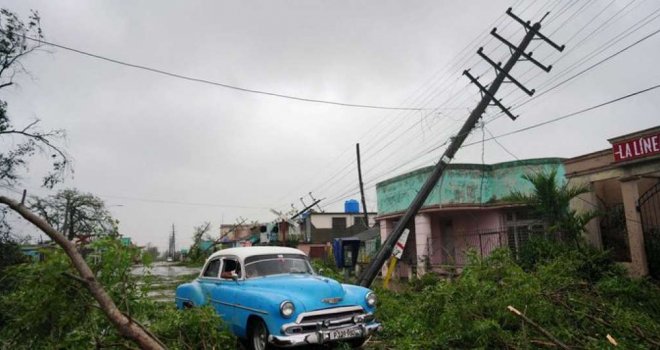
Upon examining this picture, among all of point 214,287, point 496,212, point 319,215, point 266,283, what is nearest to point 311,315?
point 266,283

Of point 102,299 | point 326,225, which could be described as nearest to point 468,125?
point 102,299

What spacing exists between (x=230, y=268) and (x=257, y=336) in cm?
183

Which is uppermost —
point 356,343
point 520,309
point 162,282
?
point 520,309

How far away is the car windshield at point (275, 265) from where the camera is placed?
8.47 meters

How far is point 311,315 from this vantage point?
6.95 m

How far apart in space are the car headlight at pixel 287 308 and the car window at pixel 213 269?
2.75m

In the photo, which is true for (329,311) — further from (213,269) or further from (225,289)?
(213,269)

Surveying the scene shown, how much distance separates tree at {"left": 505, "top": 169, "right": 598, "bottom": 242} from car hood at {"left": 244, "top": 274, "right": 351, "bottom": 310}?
757 cm

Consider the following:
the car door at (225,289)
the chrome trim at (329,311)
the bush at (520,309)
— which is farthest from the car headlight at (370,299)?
the car door at (225,289)

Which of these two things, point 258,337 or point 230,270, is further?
point 230,270

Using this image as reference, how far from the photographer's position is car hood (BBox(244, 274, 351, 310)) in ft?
23.3

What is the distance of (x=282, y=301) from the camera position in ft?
22.4

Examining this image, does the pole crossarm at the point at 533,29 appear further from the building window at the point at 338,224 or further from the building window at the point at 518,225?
the building window at the point at 338,224

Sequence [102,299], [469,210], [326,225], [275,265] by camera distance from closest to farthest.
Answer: [102,299] → [275,265] → [469,210] → [326,225]
